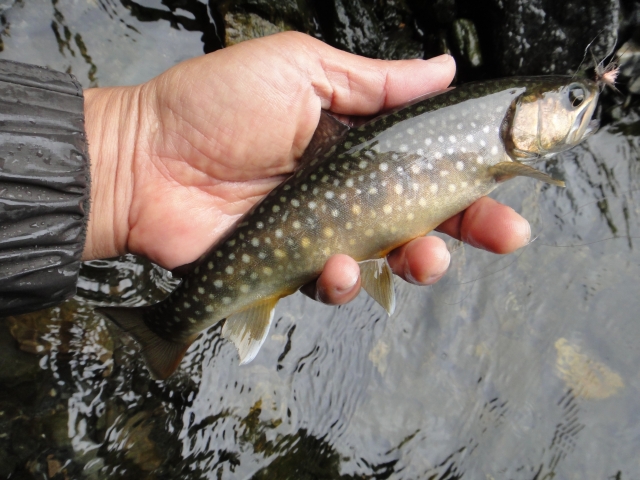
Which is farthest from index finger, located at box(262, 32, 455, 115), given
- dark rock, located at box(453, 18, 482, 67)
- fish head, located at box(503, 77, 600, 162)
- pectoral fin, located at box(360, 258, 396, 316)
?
dark rock, located at box(453, 18, 482, 67)

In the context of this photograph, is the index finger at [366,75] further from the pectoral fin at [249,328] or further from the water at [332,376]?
the water at [332,376]

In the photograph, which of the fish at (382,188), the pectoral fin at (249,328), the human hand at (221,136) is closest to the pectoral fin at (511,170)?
the fish at (382,188)

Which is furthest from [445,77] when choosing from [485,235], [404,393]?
[404,393]

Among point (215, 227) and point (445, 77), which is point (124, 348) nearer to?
point (215, 227)

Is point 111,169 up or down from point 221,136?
down

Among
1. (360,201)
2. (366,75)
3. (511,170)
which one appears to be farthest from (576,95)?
(360,201)

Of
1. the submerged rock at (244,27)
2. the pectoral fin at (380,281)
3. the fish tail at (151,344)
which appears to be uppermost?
the submerged rock at (244,27)

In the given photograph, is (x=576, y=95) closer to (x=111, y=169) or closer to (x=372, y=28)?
(x=372, y=28)
